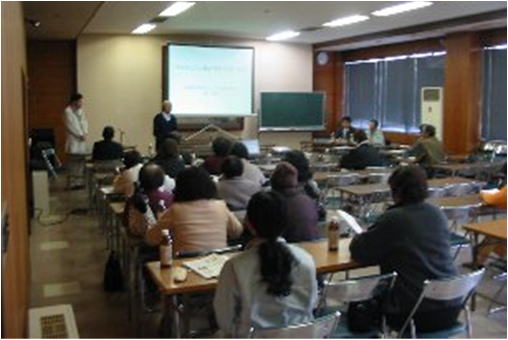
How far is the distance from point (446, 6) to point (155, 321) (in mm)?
6346

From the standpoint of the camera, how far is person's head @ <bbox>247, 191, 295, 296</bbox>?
244 centimetres

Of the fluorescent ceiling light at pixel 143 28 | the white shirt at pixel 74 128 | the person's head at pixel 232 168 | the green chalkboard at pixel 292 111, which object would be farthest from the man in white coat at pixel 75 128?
the person's head at pixel 232 168

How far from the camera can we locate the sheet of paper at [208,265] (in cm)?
301

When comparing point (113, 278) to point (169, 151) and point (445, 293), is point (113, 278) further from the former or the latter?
point (445, 293)

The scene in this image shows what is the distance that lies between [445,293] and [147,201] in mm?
2181

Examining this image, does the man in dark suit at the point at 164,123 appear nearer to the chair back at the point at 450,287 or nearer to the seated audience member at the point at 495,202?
the seated audience member at the point at 495,202

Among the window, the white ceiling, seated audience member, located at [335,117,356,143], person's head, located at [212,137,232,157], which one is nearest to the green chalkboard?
seated audience member, located at [335,117,356,143]

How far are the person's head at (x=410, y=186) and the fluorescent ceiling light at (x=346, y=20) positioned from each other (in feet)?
22.9

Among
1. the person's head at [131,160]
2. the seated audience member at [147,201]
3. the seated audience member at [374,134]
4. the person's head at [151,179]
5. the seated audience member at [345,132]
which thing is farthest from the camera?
the seated audience member at [345,132]

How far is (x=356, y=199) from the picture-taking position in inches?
244

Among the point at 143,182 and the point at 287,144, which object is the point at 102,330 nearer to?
the point at 143,182

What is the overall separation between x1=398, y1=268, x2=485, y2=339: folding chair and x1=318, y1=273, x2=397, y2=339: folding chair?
0.15 m

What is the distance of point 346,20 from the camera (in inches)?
395

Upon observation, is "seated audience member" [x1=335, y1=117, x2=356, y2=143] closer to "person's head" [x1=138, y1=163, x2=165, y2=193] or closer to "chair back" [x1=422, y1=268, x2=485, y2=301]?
"person's head" [x1=138, y1=163, x2=165, y2=193]
